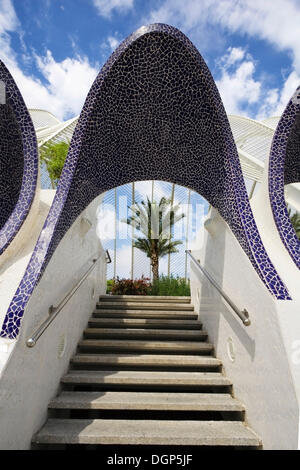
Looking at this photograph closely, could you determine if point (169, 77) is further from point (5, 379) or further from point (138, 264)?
point (138, 264)

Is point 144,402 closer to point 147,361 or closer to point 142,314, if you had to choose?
point 147,361

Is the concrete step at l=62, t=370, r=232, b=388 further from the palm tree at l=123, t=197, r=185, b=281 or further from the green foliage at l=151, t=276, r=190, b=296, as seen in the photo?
the palm tree at l=123, t=197, r=185, b=281

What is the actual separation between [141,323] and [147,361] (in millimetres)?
963

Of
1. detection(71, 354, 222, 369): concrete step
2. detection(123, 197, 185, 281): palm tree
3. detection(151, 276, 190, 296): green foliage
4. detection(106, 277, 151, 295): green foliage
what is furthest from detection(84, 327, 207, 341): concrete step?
detection(123, 197, 185, 281): palm tree

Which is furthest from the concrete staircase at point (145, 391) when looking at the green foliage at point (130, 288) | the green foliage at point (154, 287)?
the green foliage at point (130, 288)

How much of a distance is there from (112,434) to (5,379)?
3.51 ft

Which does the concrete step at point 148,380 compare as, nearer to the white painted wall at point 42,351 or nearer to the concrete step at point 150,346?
the white painted wall at point 42,351

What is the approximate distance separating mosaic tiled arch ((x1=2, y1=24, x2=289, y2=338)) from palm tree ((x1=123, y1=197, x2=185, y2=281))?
10068 mm

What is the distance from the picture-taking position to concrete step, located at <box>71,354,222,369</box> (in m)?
3.25

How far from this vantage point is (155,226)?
14102 millimetres

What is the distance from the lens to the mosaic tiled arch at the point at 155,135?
9.34 ft

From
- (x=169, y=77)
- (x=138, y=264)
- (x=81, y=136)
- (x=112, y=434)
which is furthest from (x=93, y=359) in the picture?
(x=138, y=264)

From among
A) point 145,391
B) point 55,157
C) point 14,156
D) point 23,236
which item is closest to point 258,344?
point 145,391

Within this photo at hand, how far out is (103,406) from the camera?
258cm
